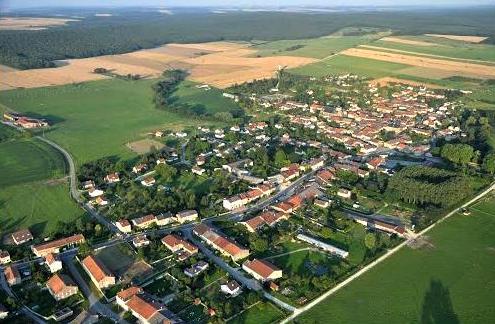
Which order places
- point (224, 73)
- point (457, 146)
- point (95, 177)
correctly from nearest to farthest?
point (95, 177) < point (457, 146) < point (224, 73)

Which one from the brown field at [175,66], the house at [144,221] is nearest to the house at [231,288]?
the house at [144,221]

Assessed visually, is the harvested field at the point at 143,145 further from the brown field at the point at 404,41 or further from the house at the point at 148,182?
the brown field at the point at 404,41

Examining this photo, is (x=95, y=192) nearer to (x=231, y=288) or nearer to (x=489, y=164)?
(x=231, y=288)

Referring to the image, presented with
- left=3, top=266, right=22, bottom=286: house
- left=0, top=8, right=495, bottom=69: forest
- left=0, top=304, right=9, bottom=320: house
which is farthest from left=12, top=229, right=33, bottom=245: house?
left=0, top=8, right=495, bottom=69: forest

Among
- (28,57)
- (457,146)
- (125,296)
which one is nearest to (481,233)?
(457,146)

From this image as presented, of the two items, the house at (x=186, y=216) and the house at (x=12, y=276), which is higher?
the house at (x=186, y=216)

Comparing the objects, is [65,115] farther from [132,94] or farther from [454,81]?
[454,81]
